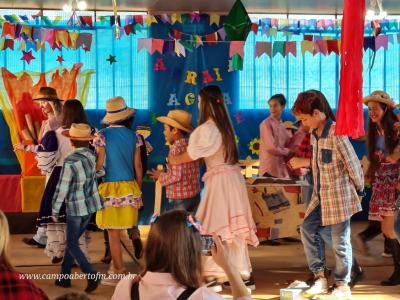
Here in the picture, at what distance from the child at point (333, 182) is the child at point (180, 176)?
938 mm

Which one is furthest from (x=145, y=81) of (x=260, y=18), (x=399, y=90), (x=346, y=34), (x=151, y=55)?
(x=346, y=34)

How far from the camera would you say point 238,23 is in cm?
772

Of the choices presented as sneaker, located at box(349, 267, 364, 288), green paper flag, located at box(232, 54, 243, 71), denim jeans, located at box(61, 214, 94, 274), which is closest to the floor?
sneaker, located at box(349, 267, 364, 288)

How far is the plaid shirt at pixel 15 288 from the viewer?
2658 mm

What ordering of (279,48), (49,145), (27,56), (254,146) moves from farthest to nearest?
(254,146), (27,56), (279,48), (49,145)

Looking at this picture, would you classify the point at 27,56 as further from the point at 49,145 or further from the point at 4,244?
the point at 4,244

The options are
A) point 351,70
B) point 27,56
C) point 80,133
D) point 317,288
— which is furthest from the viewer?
point 27,56

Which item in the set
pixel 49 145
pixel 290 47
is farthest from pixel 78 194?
pixel 290 47

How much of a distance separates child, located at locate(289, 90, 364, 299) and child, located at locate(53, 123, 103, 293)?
152cm

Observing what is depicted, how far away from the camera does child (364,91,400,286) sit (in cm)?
575

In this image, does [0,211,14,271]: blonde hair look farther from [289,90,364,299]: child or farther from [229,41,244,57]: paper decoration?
[229,41,244,57]: paper decoration

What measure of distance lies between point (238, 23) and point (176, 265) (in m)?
5.29

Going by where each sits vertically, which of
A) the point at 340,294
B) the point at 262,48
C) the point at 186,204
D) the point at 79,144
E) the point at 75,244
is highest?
the point at 262,48

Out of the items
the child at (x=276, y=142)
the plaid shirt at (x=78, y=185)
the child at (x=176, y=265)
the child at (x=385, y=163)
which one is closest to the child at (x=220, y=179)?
the plaid shirt at (x=78, y=185)
